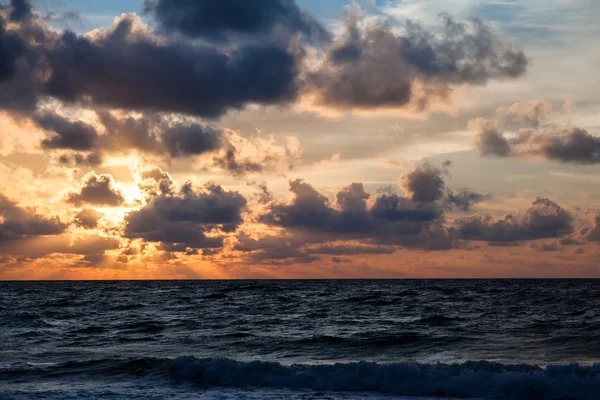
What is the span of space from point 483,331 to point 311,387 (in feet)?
60.6

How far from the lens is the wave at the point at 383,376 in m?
20.7

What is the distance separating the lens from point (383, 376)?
22.7 meters

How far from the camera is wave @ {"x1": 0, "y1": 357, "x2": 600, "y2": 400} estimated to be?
68.0 feet

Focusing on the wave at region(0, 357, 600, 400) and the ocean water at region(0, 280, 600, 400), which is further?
the ocean water at region(0, 280, 600, 400)

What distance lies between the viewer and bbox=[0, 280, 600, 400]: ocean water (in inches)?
834

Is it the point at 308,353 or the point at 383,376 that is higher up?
the point at 383,376

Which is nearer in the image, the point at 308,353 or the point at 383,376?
the point at 383,376

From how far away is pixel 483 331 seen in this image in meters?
37.0

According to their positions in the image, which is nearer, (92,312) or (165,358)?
(165,358)

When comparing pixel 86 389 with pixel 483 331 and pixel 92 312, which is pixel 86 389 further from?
pixel 92 312

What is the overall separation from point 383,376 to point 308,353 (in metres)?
8.42

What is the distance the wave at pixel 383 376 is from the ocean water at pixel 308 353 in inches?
1.8

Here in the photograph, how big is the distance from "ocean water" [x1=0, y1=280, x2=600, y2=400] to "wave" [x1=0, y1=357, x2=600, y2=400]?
45mm

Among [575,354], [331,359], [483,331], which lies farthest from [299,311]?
[575,354]
